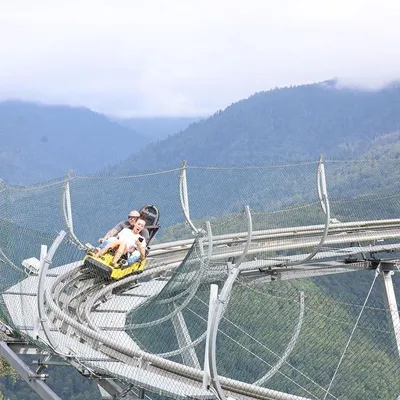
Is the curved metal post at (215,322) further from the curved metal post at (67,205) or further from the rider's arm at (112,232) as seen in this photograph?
the rider's arm at (112,232)

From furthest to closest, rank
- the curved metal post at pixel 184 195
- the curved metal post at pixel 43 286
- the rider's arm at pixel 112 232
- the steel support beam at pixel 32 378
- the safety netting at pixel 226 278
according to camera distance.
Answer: the rider's arm at pixel 112 232
the curved metal post at pixel 184 195
the steel support beam at pixel 32 378
the curved metal post at pixel 43 286
the safety netting at pixel 226 278

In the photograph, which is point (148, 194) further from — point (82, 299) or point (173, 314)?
point (173, 314)

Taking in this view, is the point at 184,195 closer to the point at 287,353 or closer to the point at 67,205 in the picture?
the point at 67,205

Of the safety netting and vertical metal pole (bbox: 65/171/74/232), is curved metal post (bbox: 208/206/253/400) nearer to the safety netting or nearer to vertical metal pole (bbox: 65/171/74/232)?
the safety netting

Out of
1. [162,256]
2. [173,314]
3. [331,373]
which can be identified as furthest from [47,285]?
[331,373]

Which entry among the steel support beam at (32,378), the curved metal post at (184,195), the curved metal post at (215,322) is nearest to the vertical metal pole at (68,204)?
the curved metal post at (184,195)
